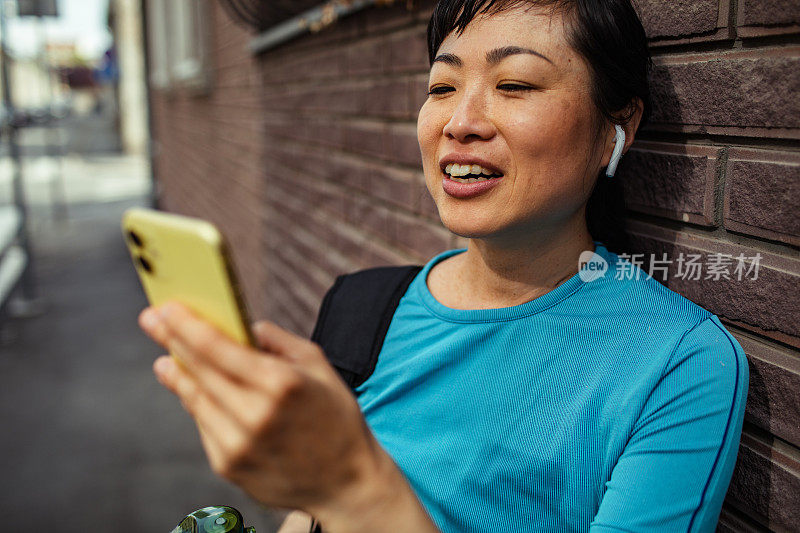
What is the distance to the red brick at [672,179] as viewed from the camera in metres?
1.29

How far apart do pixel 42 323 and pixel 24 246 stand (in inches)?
48.6

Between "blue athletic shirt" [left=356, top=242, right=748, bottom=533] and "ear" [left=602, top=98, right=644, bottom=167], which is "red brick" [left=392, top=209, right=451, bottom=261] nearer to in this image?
"blue athletic shirt" [left=356, top=242, right=748, bottom=533]

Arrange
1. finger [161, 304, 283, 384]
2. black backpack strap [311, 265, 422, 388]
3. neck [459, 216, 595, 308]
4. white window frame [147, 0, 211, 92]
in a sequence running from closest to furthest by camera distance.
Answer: finger [161, 304, 283, 384] < neck [459, 216, 595, 308] < black backpack strap [311, 265, 422, 388] < white window frame [147, 0, 211, 92]

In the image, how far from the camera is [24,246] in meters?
6.89

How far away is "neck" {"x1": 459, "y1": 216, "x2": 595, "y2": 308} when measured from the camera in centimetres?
136

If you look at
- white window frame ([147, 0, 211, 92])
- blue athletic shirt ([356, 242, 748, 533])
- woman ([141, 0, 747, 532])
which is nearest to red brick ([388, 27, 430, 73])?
woman ([141, 0, 747, 532])

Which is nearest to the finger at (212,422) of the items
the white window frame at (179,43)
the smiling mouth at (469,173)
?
Answer: the smiling mouth at (469,173)

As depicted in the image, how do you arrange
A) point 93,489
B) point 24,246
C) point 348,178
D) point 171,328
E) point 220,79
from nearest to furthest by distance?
1. point 171,328
2. point 348,178
3. point 93,489
4. point 220,79
5. point 24,246

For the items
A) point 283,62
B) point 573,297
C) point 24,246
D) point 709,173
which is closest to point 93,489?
point 283,62

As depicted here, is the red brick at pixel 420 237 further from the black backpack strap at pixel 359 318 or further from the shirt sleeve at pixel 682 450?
the shirt sleeve at pixel 682 450

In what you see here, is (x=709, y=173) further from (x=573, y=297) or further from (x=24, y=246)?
(x=24, y=246)

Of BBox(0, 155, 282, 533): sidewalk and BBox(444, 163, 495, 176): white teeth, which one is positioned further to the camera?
BBox(0, 155, 282, 533): sidewalk

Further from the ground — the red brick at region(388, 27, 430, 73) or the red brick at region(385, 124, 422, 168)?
the red brick at region(388, 27, 430, 73)

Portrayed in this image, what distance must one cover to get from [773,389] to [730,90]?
0.53 meters
